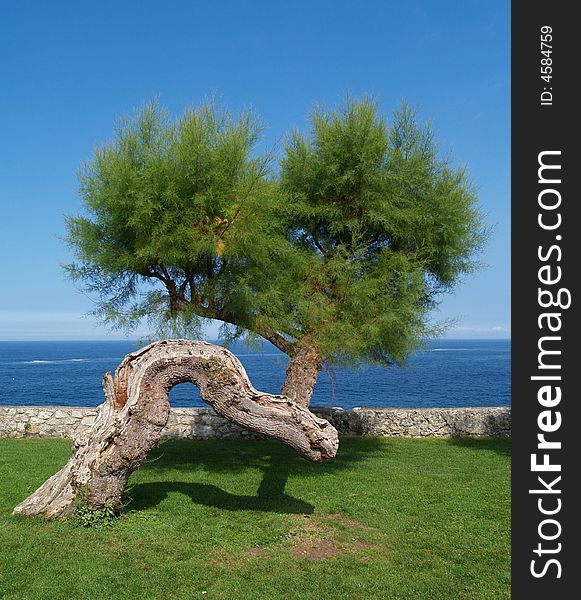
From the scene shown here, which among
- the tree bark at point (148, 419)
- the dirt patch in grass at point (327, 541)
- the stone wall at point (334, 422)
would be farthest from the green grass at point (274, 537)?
the stone wall at point (334, 422)

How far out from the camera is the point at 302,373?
545 inches

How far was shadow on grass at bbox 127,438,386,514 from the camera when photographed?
1127 cm

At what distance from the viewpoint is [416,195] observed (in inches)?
569

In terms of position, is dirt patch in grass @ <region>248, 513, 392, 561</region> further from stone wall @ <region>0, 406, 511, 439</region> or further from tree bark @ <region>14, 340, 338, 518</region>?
stone wall @ <region>0, 406, 511, 439</region>

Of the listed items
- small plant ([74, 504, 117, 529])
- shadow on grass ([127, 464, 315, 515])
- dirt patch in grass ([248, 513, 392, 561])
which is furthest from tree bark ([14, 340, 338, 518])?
shadow on grass ([127, 464, 315, 515])

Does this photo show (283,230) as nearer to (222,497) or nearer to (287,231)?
(287,231)

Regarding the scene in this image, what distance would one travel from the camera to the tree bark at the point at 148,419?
31.1 feet

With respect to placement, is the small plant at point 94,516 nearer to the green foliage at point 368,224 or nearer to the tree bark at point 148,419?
the tree bark at point 148,419

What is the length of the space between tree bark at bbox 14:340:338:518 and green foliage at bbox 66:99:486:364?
326 cm

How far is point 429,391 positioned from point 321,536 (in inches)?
2128

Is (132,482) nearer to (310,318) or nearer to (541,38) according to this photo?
(310,318)

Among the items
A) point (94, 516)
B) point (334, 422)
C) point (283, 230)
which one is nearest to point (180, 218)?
point (283, 230)

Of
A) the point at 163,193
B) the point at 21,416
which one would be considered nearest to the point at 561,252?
the point at 163,193

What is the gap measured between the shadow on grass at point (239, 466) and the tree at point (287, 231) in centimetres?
237
